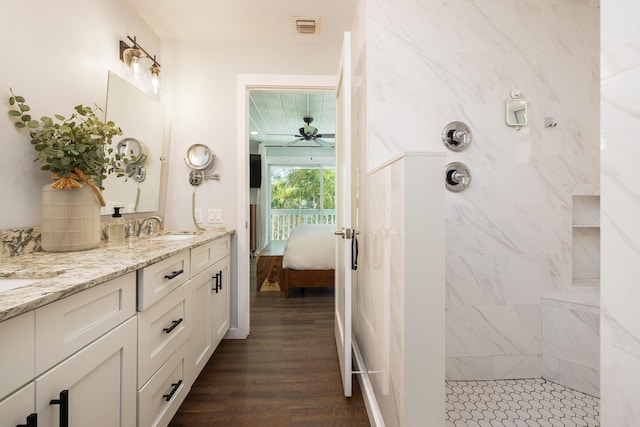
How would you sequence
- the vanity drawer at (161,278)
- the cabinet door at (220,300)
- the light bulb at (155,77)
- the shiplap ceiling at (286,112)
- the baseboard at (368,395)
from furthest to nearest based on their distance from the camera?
1. the shiplap ceiling at (286,112)
2. the light bulb at (155,77)
3. the cabinet door at (220,300)
4. the baseboard at (368,395)
5. the vanity drawer at (161,278)

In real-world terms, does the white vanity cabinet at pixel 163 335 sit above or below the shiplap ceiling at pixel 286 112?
below

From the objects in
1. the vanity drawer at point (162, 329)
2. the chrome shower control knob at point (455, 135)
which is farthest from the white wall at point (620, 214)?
the vanity drawer at point (162, 329)

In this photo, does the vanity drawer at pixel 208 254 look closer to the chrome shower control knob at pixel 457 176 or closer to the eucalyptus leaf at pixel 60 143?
the eucalyptus leaf at pixel 60 143

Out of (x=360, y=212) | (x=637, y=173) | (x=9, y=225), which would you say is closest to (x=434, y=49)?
(x=360, y=212)

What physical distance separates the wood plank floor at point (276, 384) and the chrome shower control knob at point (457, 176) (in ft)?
4.50

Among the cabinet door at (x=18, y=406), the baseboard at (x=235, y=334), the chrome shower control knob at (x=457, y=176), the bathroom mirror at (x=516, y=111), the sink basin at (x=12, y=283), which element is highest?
the bathroom mirror at (x=516, y=111)

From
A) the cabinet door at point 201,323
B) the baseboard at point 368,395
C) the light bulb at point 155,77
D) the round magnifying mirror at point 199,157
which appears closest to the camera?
the baseboard at point 368,395

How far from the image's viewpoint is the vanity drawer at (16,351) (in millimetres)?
630

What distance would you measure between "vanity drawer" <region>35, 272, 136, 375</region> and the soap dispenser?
86cm

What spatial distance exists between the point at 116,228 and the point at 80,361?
114 cm

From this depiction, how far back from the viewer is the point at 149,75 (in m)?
2.37

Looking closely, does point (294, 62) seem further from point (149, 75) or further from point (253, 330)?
point (253, 330)

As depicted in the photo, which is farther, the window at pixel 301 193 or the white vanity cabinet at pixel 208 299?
the window at pixel 301 193

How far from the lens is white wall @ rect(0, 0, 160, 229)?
4.28 ft
